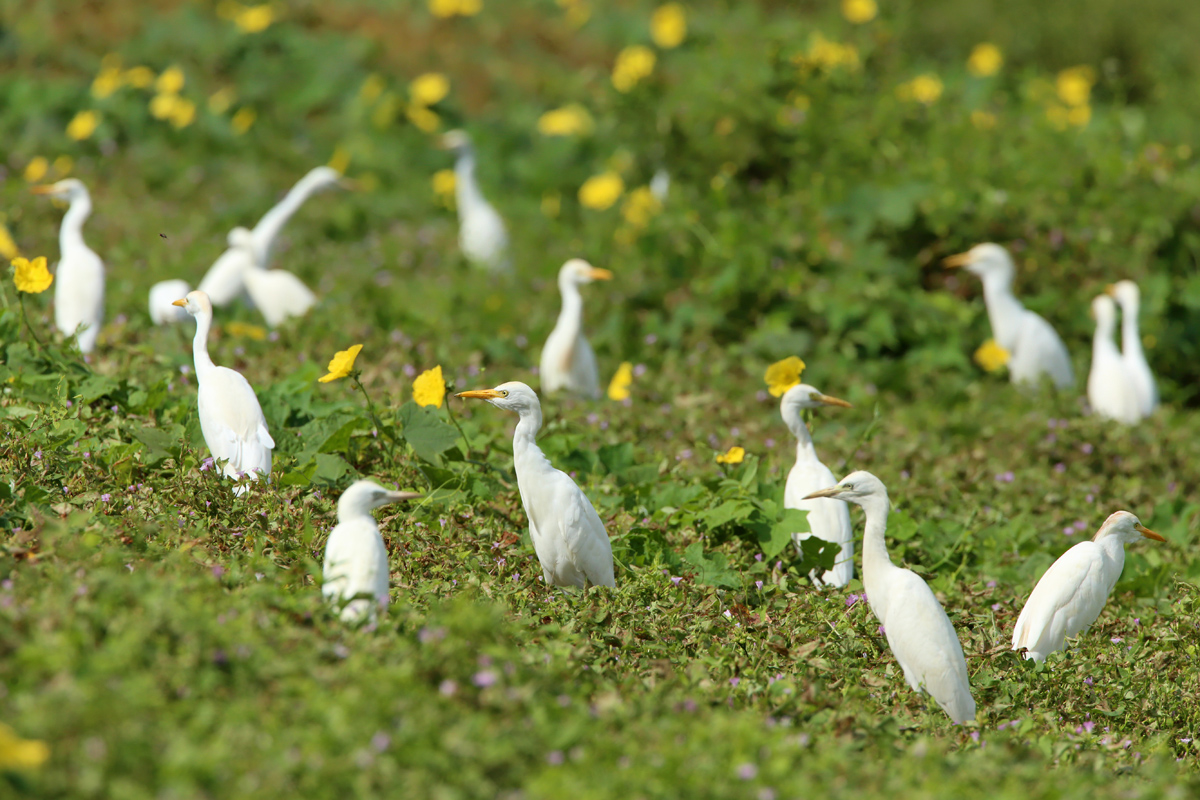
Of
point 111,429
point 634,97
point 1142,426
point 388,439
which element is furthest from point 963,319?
point 111,429

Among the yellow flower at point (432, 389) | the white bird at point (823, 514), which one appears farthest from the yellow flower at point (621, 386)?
the yellow flower at point (432, 389)

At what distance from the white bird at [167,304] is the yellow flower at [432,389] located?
232cm

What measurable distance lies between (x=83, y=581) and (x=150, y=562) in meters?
0.38

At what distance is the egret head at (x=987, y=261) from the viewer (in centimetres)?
700

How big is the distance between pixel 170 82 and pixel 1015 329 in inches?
287

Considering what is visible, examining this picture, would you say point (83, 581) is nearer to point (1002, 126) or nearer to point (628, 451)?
point (628, 451)

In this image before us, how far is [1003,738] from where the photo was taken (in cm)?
329

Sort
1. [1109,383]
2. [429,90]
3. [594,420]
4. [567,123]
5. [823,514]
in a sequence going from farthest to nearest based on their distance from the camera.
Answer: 1. [429,90]
2. [567,123]
3. [1109,383]
4. [594,420]
5. [823,514]

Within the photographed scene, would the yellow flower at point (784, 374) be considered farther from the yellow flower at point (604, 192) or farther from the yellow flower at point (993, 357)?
the yellow flower at point (604, 192)

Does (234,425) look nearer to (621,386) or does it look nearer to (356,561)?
(356,561)

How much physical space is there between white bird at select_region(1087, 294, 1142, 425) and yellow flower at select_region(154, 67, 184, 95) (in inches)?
302

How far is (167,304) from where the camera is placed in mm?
6070

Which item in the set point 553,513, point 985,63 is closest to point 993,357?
point 553,513

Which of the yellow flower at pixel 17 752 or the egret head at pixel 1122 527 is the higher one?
the yellow flower at pixel 17 752
